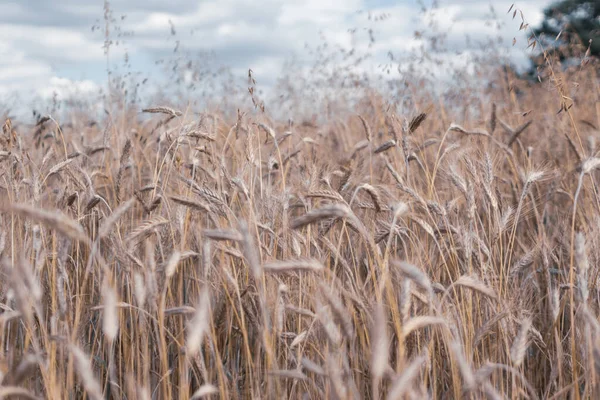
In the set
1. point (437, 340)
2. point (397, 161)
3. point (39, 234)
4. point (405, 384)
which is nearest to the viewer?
point (405, 384)

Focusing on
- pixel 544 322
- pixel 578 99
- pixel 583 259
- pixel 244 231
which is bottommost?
pixel 544 322

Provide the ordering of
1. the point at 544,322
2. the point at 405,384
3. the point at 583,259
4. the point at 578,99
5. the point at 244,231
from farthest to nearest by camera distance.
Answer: the point at 578,99 < the point at 544,322 < the point at 583,259 < the point at 244,231 < the point at 405,384

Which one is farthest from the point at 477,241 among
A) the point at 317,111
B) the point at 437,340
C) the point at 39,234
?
the point at 317,111

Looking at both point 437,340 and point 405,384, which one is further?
point 437,340

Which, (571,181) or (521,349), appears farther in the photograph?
(571,181)

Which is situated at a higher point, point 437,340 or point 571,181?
point 571,181

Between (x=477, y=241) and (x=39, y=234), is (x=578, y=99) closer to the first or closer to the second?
(x=477, y=241)

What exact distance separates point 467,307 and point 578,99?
611 centimetres

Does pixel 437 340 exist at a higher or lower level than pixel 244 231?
lower

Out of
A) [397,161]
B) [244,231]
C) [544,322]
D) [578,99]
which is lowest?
[544,322]

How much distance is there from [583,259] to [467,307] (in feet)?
1.75

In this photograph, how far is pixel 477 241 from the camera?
6.34 ft

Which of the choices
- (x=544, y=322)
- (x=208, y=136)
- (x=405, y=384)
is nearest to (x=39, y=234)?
(x=208, y=136)

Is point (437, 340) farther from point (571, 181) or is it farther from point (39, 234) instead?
point (571, 181)
